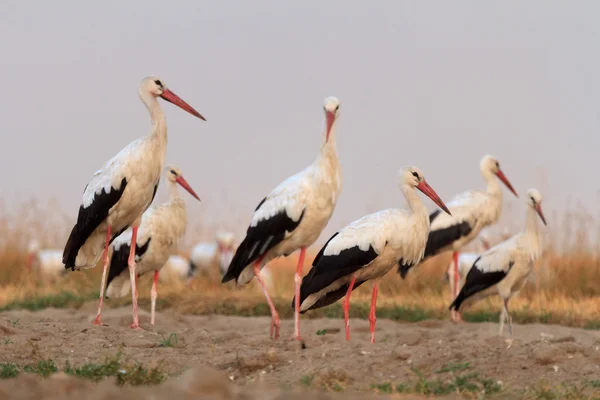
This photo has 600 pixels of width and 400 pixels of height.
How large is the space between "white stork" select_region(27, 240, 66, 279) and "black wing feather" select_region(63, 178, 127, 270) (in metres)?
7.97

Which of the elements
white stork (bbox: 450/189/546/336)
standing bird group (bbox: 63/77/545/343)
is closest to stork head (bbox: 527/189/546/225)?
white stork (bbox: 450/189/546/336)

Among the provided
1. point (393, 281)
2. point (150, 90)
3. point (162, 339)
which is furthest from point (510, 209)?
point (162, 339)

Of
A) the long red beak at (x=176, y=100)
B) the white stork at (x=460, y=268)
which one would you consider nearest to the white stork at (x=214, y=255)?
the white stork at (x=460, y=268)

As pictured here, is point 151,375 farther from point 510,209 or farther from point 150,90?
point 510,209

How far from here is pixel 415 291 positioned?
49.8ft

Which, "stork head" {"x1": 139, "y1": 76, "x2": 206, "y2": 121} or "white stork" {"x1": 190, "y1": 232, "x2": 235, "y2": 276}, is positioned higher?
"stork head" {"x1": 139, "y1": 76, "x2": 206, "y2": 121}

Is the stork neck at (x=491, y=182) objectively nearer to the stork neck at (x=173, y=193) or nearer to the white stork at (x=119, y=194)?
the stork neck at (x=173, y=193)

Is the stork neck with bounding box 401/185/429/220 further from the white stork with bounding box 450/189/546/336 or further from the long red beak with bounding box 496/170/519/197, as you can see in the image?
the long red beak with bounding box 496/170/519/197

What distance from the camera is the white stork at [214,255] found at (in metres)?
17.5

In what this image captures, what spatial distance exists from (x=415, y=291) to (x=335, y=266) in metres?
6.65

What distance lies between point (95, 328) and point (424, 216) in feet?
9.06

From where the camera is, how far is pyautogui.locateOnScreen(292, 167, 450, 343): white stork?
340 inches

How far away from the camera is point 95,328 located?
878 cm

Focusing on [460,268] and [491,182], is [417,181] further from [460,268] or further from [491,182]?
[460,268]
